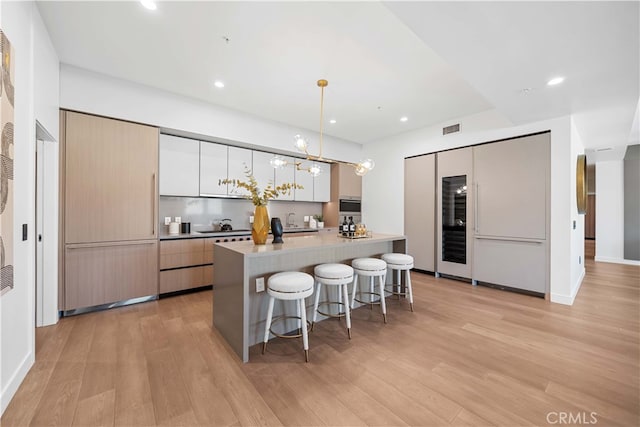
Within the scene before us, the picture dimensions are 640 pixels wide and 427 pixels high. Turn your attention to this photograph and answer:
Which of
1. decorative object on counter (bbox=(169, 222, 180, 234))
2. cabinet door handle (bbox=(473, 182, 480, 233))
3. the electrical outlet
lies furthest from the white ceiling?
the electrical outlet

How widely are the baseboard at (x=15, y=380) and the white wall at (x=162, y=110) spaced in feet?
8.59

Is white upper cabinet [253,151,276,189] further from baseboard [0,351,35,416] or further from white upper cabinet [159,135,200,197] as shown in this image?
baseboard [0,351,35,416]

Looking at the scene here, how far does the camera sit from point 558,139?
3.65 meters

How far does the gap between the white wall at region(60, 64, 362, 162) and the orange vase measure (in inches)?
80.2

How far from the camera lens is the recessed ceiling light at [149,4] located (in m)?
2.07

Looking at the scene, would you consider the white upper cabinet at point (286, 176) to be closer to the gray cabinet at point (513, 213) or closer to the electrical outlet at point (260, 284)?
the electrical outlet at point (260, 284)

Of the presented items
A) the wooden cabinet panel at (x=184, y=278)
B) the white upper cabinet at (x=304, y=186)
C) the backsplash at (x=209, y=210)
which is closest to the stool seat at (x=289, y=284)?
the wooden cabinet panel at (x=184, y=278)

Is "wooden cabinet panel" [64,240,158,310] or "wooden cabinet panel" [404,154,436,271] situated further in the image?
"wooden cabinet panel" [404,154,436,271]

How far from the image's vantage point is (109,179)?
3.27 metres

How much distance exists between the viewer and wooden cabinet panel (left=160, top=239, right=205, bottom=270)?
370 centimetres

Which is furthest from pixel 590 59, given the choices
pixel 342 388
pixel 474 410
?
pixel 342 388

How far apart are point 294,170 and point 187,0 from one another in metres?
3.46

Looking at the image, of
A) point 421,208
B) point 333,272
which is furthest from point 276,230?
point 421,208

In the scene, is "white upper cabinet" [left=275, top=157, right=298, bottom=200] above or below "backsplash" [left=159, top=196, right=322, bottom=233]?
above
